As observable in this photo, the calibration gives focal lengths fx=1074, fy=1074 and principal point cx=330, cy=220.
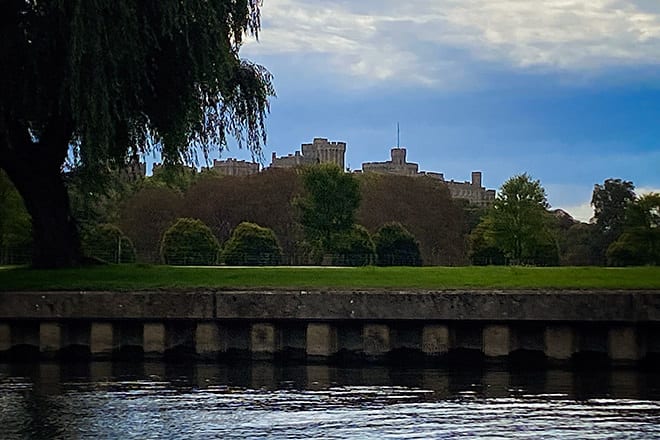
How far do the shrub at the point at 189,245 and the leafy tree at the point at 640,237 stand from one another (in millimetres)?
22400

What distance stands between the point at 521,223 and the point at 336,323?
140 feet

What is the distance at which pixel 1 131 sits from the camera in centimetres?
2148

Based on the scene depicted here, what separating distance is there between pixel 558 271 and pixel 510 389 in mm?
7640

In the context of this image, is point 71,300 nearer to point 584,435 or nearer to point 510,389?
point 510,389

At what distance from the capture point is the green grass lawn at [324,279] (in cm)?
1992

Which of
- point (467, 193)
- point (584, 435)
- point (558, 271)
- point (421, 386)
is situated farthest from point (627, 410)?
point (467, 193)

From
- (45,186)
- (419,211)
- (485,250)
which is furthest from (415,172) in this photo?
(45,186)

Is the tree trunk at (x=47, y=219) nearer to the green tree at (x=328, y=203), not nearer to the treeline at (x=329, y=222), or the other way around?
the treeline at (x=329, y=222)

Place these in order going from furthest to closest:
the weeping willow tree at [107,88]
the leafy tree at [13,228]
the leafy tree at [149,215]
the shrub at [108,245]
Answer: the leafy tree at [149,215] → the shrub at [108,245] → the leafy tree at [13,228] → the weeping willow tree at [107,88]

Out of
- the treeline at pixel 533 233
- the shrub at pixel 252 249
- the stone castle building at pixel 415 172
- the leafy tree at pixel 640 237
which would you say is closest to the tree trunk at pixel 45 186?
the shrub at pixel 252 249

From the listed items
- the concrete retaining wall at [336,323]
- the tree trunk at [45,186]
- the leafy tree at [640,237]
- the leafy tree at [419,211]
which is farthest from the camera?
the leafy tree at [419,211]

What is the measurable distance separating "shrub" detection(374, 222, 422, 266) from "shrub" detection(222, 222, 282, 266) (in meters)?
6.86

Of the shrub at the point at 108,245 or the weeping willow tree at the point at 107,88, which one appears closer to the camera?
the weeping willow tree at the point at 107,88

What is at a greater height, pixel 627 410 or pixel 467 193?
pixel 467 193
